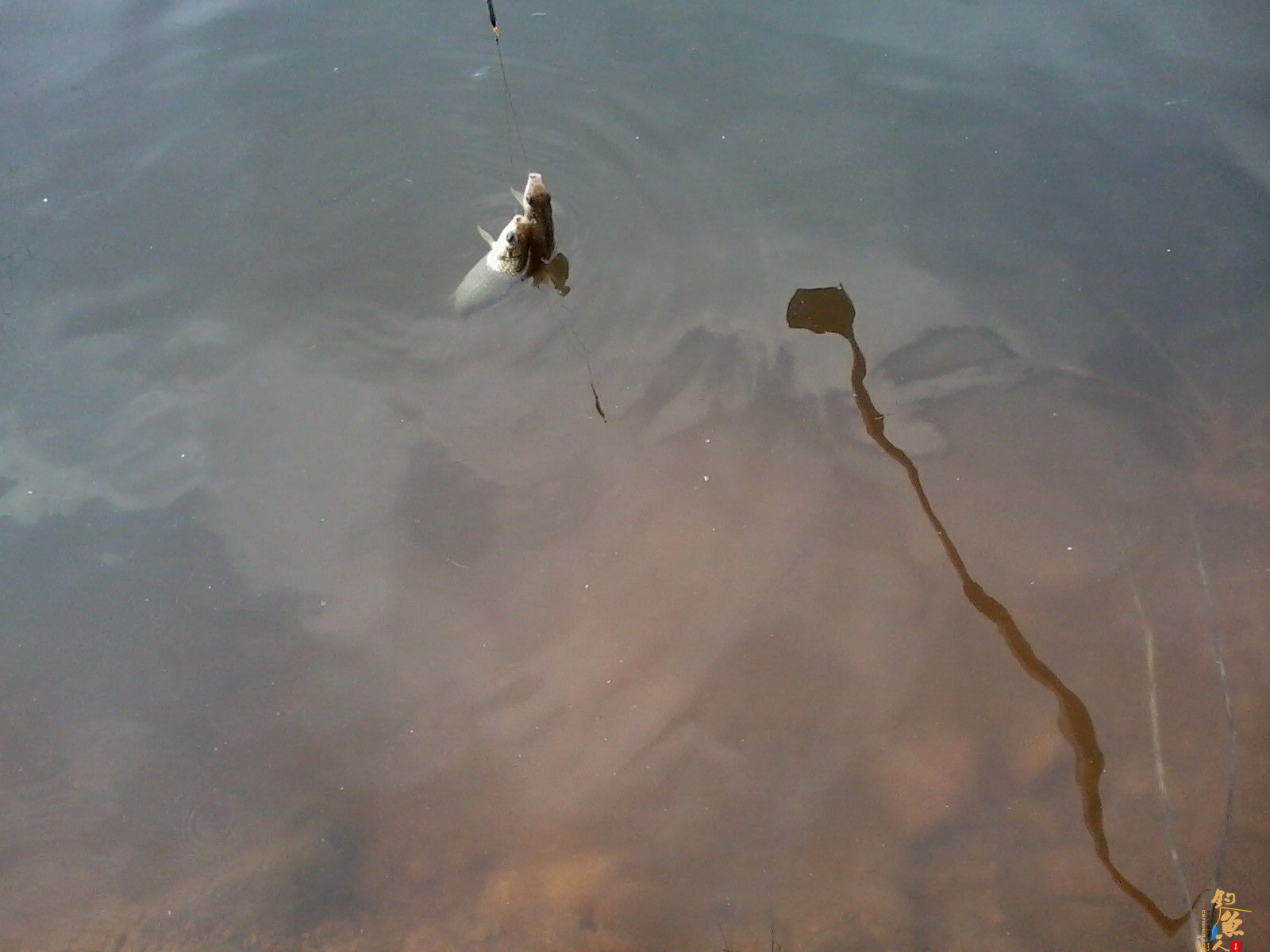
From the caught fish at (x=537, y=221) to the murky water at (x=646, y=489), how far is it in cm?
24

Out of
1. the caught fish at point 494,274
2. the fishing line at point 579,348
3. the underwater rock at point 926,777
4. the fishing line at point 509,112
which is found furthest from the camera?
the fishing line at point 509,112

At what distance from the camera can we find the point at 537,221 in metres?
4.02

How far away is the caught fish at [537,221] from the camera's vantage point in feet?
12.8

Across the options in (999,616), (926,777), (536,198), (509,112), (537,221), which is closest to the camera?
(926,777)

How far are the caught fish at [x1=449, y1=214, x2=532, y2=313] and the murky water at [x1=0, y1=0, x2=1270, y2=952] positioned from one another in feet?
0.37

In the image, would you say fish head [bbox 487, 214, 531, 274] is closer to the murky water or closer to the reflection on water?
the murky water

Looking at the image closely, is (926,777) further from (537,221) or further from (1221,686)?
(537,221)

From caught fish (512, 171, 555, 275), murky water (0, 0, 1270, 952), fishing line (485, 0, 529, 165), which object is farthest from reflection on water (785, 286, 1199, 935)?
fishing line (485, 0, 529, 165)

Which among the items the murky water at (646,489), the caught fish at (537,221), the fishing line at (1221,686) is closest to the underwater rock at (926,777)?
the murky water at (646,489)

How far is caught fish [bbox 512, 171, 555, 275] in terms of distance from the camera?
3887mm

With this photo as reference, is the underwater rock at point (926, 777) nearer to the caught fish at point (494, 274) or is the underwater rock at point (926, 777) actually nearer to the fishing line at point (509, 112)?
the caught fish at point (494, 274)

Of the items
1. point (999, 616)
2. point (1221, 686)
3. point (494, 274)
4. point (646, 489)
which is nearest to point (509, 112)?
point (494, 274)

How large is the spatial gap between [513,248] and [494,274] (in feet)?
0.66

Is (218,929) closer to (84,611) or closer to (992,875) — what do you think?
(84,611)
